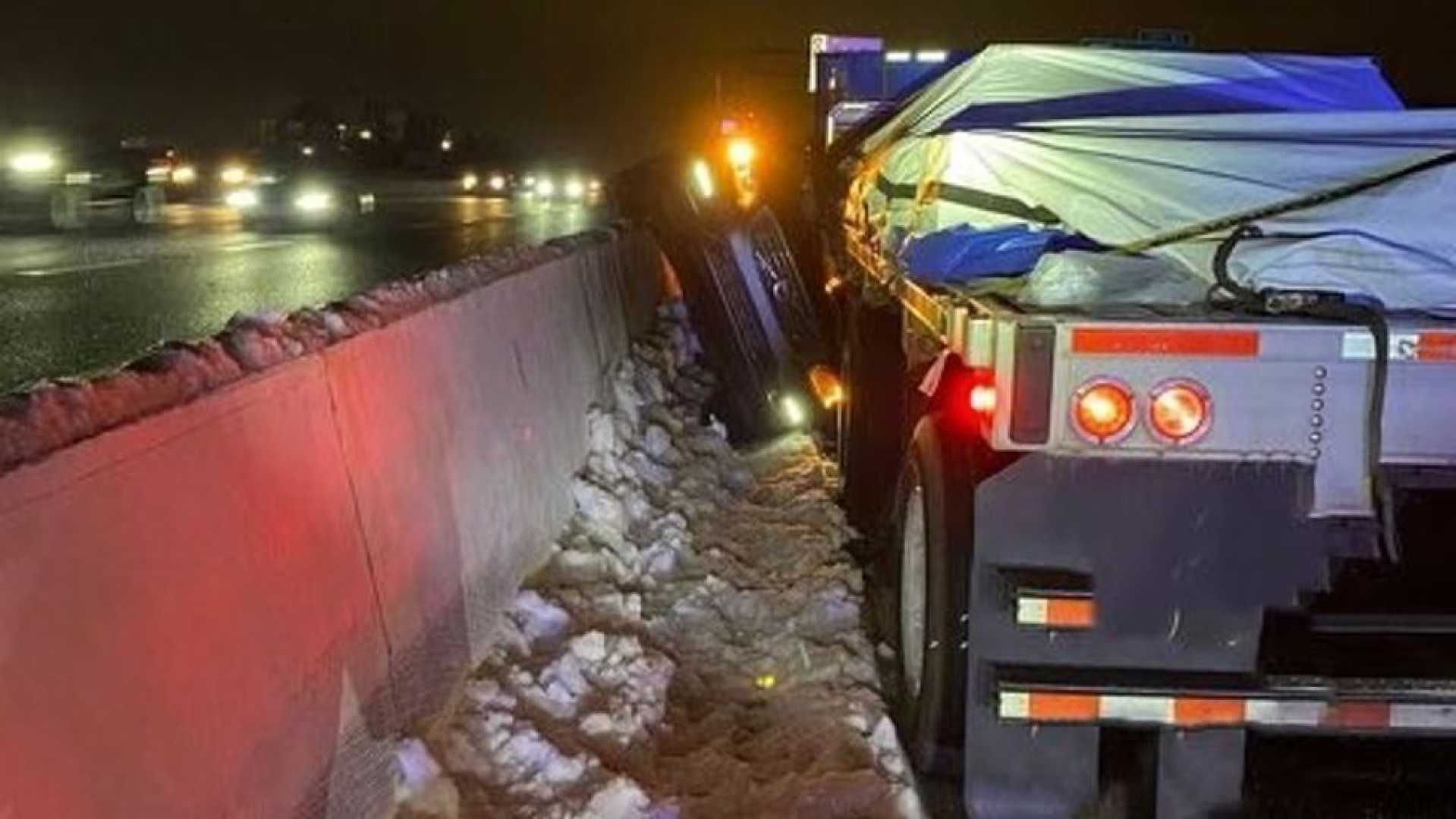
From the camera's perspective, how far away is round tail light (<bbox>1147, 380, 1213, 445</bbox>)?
13.6ft

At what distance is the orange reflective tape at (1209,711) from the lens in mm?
Result: 4305

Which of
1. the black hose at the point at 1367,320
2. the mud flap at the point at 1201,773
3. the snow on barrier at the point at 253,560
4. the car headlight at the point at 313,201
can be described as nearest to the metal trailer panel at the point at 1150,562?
the mud flap at the point at 1201,773

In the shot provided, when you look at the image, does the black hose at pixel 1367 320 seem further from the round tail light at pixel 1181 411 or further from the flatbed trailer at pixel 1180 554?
the round tail light at pixel 1181 411

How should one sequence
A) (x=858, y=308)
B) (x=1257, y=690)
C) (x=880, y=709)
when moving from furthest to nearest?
(x=858, y=308), (x=880, y=709), (x=1257, y=690)

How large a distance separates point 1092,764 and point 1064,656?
1.35 feet

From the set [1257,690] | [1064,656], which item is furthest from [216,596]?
[1257,690]

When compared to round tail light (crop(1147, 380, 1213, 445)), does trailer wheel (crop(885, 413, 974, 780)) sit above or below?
below

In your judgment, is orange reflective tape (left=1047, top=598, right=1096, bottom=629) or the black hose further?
orange reflective tape (left=1047, top=598, right=1096, bottom=629)

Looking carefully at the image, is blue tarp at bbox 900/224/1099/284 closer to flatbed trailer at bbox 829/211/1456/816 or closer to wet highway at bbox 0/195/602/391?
flatbed trailer at bbox 829/211/1456/816

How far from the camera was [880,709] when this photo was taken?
579cm

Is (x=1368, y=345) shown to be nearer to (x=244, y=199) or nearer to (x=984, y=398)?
(x=984, y=398)

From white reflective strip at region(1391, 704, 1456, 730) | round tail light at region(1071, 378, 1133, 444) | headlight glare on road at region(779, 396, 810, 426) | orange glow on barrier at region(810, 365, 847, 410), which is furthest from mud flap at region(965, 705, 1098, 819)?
headlight glare on road at region(779, 396, 810, 426)

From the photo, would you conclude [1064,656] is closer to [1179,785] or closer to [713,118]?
[1179,785]

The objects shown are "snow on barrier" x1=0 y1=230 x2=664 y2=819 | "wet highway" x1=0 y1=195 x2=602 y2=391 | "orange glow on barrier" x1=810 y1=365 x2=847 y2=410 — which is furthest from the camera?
"wet highway" x1=0 y1=195 x2=602 y2=391
